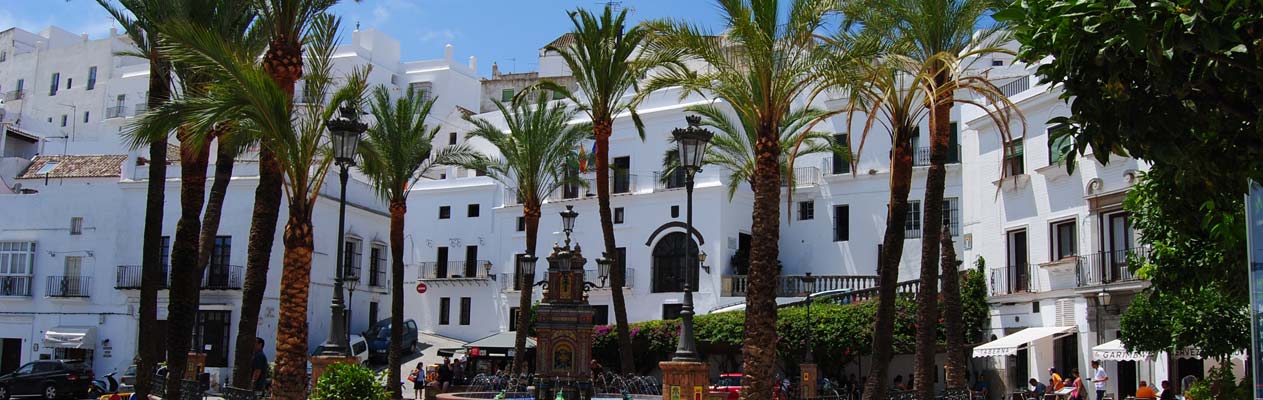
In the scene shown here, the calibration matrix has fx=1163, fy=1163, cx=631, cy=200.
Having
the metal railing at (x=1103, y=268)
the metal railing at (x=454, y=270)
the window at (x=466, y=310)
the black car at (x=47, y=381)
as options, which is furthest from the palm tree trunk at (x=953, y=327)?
the window at (x=466, y=310)

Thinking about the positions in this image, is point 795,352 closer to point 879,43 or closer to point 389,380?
point 389,380

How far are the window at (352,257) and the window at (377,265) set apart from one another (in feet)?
3.11

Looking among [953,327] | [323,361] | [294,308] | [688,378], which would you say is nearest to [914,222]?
[953,327]

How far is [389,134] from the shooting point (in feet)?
95.6

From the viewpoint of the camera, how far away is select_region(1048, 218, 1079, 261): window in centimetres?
2745

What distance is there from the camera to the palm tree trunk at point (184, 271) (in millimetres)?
18828

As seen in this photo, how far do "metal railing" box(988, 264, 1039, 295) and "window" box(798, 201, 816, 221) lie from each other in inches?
449

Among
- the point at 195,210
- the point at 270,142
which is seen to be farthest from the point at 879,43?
the point at 195,210

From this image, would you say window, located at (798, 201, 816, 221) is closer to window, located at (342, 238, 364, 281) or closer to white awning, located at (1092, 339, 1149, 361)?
window, located at (342, 238, 364, 281)

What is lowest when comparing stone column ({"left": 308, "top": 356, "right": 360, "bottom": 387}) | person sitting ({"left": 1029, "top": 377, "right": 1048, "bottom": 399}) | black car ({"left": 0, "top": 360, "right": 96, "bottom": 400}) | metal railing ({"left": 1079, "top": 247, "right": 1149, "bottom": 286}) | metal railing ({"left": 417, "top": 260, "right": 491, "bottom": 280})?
black car ({"left": 0, "top": 360, "right": 96, "bottom": 400})

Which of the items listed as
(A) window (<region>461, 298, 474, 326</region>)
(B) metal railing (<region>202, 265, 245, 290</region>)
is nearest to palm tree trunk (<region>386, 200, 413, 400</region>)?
(B) metal railing (<region>202, 265, 245, 290</region>)

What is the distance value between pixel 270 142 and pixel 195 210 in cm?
440

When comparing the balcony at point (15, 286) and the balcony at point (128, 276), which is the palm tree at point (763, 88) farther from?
the balcony at point (15, 286)

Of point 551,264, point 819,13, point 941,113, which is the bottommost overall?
point 551,264
